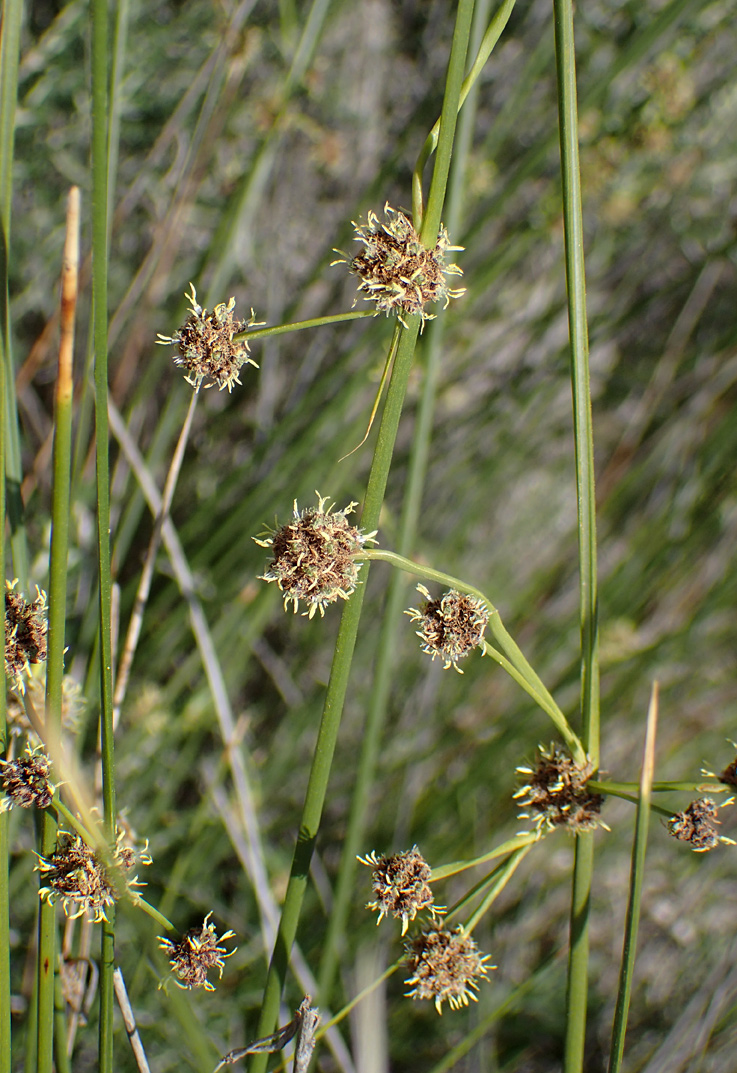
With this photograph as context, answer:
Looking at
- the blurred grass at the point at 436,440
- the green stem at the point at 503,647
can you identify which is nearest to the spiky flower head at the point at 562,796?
the green stem at the point at 503,647

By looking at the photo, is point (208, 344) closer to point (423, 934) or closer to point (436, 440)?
point (423, 934)

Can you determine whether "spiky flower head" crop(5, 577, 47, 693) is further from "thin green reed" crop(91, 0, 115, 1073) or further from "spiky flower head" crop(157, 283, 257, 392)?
"spiky flower head" crop(157, 283, 257, 392)

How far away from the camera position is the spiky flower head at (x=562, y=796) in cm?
54

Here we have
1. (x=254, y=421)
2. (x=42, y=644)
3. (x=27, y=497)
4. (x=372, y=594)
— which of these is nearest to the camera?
(x=42, y=644)

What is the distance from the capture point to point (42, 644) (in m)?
0.57

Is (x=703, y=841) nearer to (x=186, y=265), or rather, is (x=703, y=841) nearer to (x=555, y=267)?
(x=555, y=267)

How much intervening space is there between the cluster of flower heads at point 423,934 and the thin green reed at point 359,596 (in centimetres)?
7

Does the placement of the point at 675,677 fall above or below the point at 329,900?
above

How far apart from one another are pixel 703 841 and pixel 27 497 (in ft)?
3.91

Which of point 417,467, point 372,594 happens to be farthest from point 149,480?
point 372,594

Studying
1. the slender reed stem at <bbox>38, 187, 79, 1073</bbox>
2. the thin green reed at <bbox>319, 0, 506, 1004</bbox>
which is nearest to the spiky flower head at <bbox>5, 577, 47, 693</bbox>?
the slender reed stem at <bbox>38, 187, 79, 1073</bbox>

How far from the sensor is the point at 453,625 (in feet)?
1.59

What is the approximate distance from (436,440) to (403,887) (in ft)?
4.33

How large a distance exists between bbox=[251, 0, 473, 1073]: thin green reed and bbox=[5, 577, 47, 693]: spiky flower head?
25 centimetres
